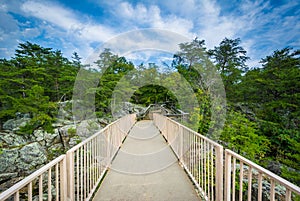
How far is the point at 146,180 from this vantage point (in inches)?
94.3

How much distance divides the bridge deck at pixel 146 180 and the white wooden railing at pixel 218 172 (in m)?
0.20

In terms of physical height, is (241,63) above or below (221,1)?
below

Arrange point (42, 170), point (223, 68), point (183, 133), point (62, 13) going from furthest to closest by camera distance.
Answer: point (223, 68) → point (62, 13) → point (183, 133) → point (42, 170)

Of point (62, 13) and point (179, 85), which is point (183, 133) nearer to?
point (179, 85)

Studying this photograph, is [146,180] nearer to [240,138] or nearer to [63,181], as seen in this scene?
[63,181]

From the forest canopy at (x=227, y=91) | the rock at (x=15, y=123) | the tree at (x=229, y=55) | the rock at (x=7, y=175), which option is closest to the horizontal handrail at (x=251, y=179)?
the forest canopy at (x=227, y=91)

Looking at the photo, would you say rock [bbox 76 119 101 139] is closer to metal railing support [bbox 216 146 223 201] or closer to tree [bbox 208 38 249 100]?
metal railing support [bbox 216 146 223 201]

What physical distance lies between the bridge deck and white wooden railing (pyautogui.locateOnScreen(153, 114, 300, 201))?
0.20 m

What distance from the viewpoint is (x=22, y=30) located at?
9.84m

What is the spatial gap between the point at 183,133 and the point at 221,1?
7038mm

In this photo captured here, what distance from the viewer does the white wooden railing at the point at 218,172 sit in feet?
3.20

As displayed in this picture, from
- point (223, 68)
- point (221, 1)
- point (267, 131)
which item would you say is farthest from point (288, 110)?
point (221, 1)

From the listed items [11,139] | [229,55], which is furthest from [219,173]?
[229,55]

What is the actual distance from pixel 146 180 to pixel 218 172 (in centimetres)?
121
